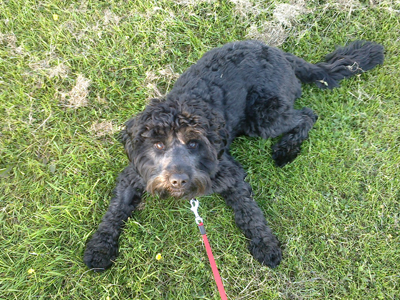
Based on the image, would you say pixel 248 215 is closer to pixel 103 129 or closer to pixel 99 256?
pixel 99 256

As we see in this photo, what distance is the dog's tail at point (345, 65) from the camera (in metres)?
4.15

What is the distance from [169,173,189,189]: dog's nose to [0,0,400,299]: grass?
1.08 metres

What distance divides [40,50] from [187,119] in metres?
3.09

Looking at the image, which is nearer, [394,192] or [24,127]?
[394,192]

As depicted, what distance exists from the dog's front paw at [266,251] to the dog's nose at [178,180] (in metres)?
1.32

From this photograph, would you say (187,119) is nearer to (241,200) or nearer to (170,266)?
(241,200)

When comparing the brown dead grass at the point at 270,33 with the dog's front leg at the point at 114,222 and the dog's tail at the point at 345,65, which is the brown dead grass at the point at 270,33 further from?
the dog's front leg at the point at 114,222

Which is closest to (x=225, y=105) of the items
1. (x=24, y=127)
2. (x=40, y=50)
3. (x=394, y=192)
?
(x=394, y=192)

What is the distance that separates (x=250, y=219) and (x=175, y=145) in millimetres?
1357

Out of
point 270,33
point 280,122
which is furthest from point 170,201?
point 270,33

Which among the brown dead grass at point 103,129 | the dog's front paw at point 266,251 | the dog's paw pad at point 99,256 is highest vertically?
the brown dead grass at point 103,129

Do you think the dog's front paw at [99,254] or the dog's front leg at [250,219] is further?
the dog's front leg at [250,219]

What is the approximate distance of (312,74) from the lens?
13.6ft

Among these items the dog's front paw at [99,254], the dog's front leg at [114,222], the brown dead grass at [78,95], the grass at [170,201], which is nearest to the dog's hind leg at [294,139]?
the grass at [170,201]
